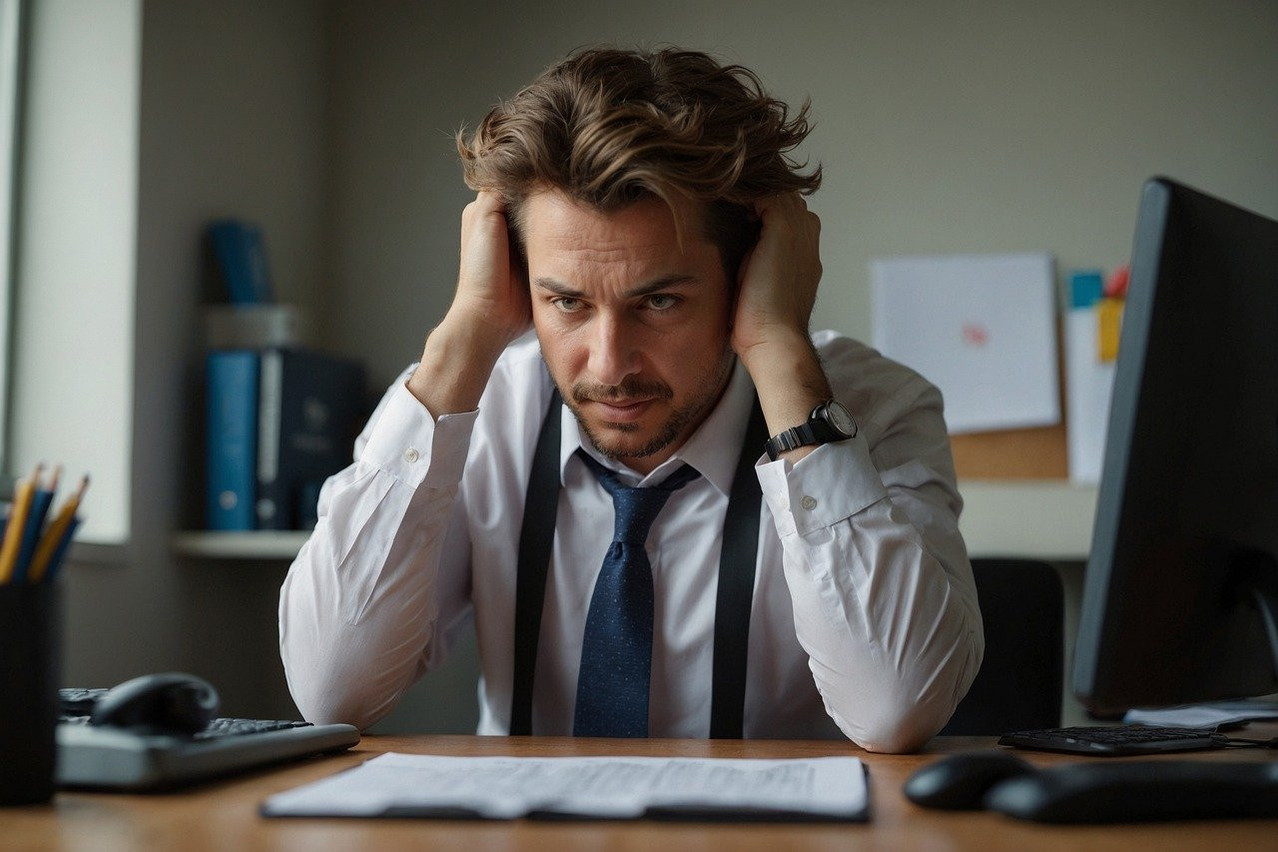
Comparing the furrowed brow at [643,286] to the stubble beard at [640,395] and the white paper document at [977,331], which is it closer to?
the stubble beard at [640,395]

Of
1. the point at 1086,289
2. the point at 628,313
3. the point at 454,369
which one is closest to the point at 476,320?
the point at 454,369

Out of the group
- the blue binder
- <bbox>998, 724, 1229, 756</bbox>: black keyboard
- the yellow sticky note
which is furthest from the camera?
the yellow sticky note

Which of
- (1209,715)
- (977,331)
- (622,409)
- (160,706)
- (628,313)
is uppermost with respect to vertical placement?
(977,331)

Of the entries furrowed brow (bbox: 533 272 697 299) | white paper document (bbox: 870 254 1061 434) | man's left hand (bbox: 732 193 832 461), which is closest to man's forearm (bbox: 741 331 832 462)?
man's left hand (bbox: 732 193 832 461)

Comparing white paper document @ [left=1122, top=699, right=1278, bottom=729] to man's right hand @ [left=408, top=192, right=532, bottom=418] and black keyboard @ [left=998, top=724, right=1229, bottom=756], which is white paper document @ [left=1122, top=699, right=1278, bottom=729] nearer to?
black keyboard @ [left=998, top=724, right=1229, bottom=756]

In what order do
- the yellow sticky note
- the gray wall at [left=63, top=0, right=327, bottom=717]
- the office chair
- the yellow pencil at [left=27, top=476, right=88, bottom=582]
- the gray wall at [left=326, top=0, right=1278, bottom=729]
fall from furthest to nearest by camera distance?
the gray wall at [left=326, top=0, right=1278, bottom=729] → the yellow sticky note → the gray wall at [left=63, top=0, right=327, bottom=717] → the office chair → the yellow pencil at [left=27, top=476, right=88, bottom=582]

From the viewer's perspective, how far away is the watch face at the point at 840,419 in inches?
49.0

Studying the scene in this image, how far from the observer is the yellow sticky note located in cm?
247

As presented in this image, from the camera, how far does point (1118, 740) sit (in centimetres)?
104

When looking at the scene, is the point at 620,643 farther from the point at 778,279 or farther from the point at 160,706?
the point at 160,706

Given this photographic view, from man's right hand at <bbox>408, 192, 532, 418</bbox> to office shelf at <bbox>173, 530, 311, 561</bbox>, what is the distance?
89cm

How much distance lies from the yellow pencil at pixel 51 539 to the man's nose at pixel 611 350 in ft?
2.39

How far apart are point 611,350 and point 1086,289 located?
4.87 ft

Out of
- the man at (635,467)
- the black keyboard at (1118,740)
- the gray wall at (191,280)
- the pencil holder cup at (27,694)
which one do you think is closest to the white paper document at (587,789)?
the pencil holder cup at (27,694)
